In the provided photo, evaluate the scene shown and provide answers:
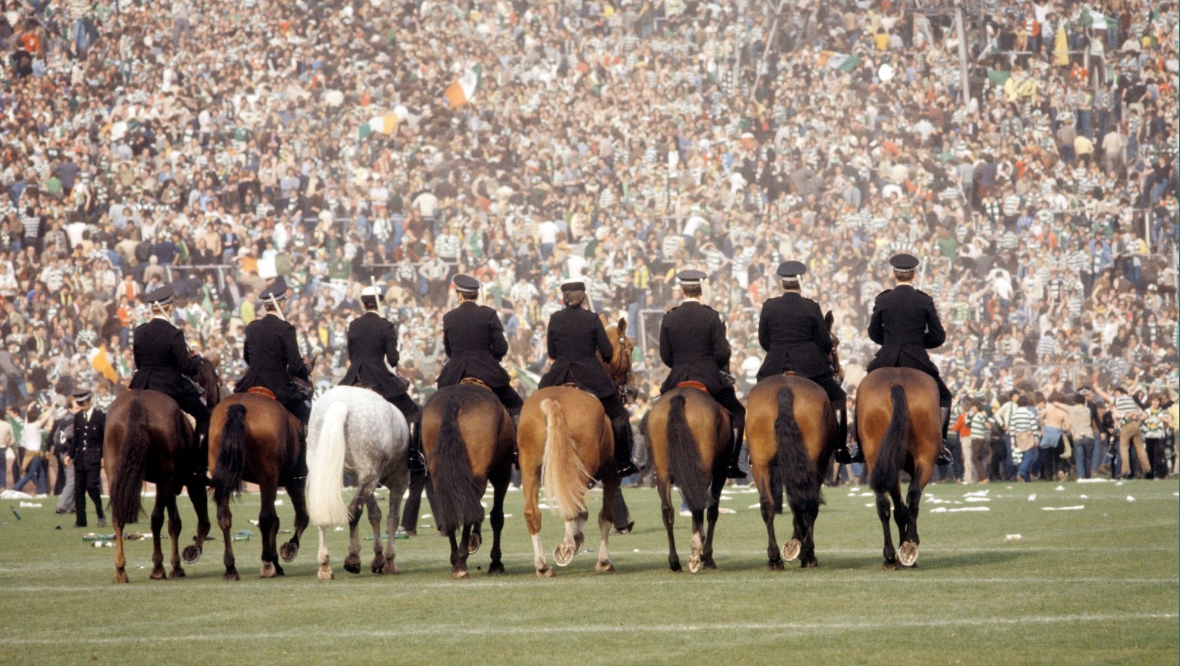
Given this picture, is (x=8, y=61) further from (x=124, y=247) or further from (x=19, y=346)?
(x=19, y=346)

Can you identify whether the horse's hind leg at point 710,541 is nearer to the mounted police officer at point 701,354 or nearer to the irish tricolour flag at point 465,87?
the mounted police officer at point 701,354

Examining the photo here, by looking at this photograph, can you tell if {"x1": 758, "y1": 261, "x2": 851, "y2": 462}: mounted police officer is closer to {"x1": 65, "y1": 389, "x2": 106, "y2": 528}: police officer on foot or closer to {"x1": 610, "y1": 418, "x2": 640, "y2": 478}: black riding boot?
{"x1": 610, "y1": 418, "x2": 640, "y2": 478}: black riding boot

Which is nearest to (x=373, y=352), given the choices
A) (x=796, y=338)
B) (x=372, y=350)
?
(x=372, y=350)

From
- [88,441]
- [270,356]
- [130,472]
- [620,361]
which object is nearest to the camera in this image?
[130,472]

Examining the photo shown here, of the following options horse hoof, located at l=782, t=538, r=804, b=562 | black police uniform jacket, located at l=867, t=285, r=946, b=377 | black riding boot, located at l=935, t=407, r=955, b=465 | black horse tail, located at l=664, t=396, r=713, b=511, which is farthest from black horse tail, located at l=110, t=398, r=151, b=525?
black riding boot, located at l=935, t=407, r=955, b=465

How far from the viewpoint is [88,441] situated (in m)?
22.4

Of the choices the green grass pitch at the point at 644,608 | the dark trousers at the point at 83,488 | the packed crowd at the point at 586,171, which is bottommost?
the green grass pitch at the point at 644,608

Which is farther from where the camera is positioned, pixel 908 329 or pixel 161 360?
pixel 161 360

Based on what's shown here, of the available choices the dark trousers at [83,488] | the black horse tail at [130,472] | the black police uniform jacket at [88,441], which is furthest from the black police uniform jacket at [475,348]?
the dark trousers at [83,488]

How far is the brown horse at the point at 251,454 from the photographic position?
1380 cm

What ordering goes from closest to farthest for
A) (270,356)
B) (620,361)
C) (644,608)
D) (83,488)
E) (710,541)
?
(644,608)
(710,541)
(270,356)
(620,361)
(83,488)

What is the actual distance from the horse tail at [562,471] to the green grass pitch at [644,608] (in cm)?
64

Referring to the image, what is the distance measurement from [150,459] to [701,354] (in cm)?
489

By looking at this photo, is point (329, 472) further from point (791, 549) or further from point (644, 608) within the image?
point (791, 549)
